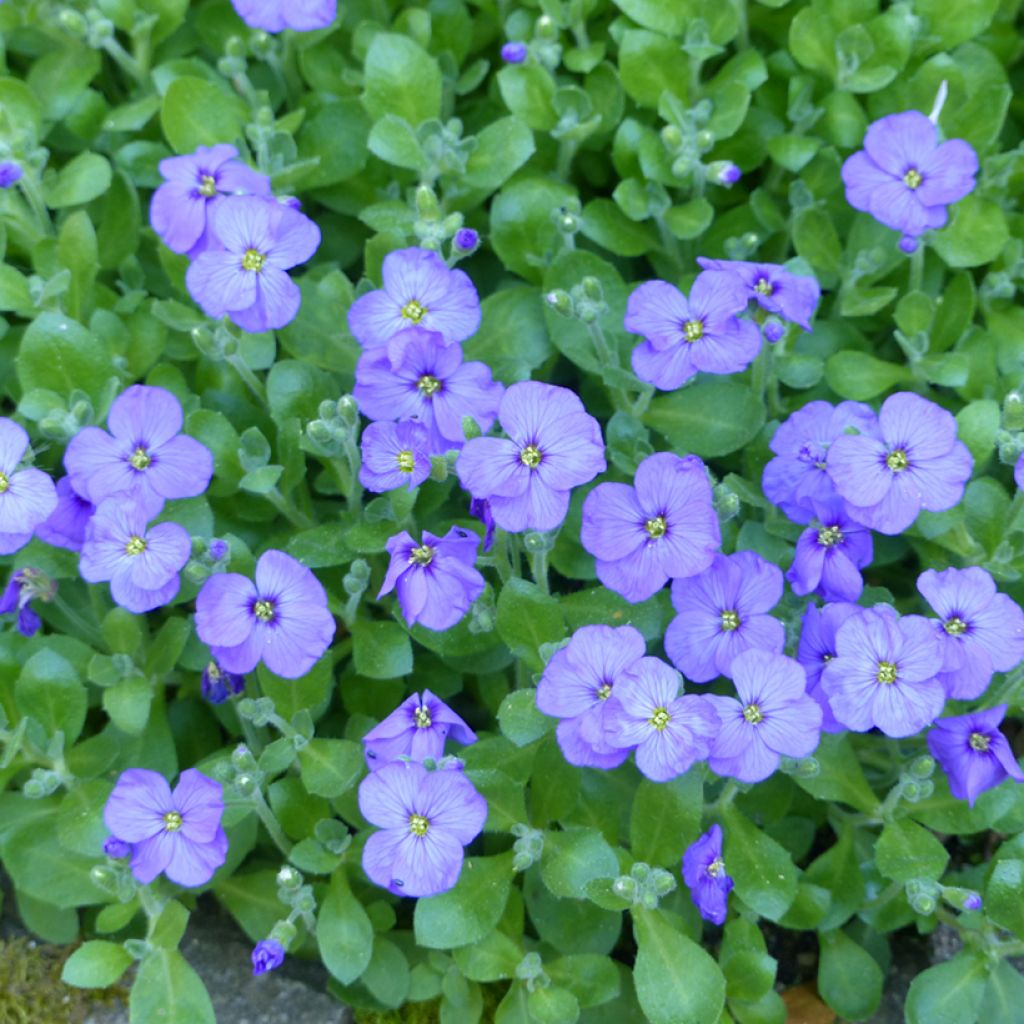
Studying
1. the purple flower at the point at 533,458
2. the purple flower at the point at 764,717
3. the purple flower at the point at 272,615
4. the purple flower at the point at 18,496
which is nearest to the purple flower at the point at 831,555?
the purple flower at the point at 764,717

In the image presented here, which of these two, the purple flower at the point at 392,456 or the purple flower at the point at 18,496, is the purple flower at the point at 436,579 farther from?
the purple flower at the point at 18,496

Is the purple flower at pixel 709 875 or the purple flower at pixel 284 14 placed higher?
the purple flower at pixel 284 14

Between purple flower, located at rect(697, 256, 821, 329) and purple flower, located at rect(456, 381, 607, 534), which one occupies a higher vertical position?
purple flower, located at rect(697, 256, 821, 329)

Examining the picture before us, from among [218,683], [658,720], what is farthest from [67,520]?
[658,720]

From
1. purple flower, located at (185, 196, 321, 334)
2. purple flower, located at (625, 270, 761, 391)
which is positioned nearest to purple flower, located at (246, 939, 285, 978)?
purple flower, located at (185, 196, 321, 334)

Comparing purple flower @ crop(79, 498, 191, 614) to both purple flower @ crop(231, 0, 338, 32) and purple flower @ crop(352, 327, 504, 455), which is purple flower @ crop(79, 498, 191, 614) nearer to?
purple flower @ crop(352, 327, 504, 455)
